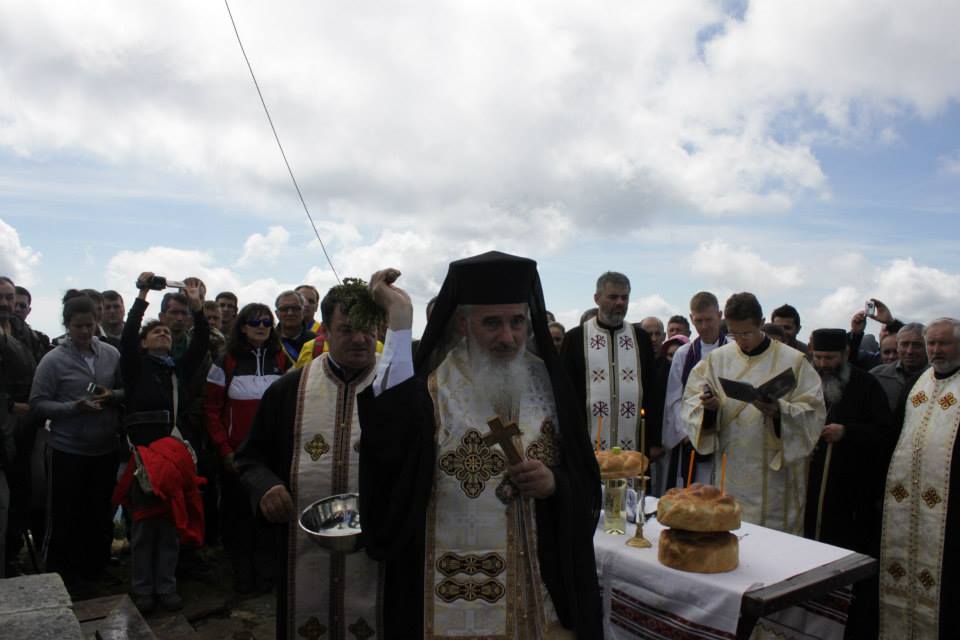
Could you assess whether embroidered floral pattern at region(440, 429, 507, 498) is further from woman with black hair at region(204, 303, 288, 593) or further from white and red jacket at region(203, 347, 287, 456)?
white and red jacket at region(203, 347, 287, 456)

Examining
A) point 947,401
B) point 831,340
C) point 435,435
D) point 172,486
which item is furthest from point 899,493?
point 172,486

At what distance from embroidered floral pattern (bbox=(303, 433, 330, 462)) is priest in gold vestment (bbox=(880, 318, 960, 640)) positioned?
3.83 m

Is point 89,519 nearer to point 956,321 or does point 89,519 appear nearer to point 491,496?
point 491,496

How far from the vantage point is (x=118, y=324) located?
23.7 ft

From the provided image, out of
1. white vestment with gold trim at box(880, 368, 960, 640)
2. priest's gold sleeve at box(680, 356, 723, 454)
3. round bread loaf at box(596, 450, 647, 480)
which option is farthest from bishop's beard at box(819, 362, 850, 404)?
round bread loaf at box(596, 450, 647, 480)

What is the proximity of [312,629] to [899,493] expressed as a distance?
3.89 meters

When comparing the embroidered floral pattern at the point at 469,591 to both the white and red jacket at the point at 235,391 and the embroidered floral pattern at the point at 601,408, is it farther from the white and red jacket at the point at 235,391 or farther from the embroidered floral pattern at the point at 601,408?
the embroidered floral pattern at the point at 601,408

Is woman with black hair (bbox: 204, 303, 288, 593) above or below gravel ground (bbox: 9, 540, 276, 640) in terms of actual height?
above

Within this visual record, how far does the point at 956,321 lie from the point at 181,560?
623 centimetres

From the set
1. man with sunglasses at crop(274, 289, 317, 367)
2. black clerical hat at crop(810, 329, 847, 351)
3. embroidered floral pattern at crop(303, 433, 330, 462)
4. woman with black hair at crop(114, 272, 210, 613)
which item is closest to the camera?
embroidered floral pattern at crop(303, 433, 330, 462)

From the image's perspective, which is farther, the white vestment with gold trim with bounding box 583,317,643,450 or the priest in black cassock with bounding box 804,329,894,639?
the white vestment with gold trim with bounding box 583,317,643,450

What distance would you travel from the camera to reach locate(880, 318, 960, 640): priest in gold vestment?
4.58 meters

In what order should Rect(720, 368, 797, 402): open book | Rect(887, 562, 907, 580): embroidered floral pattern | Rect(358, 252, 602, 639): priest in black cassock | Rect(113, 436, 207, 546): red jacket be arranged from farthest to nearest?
Rect(113, 436, 207, 546): red jacket
Rect(887, 562, 907, 580): embroidered floral pattern
Rect(720, 368, 797, 402): open book
Rect(358, 252, 602, 639): priest in black cassock

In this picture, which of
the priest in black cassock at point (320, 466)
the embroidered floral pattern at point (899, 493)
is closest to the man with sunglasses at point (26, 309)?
the priest in black cassock at point (320, 466)
